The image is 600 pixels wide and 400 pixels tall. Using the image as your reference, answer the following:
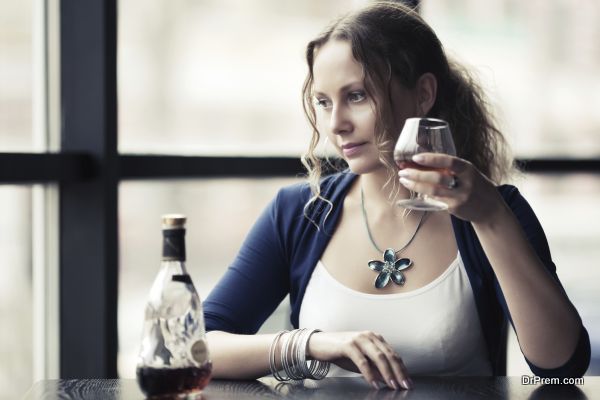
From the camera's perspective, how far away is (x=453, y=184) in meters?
1.23

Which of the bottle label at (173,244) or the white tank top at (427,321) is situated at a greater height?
the bottle label at (173,244)

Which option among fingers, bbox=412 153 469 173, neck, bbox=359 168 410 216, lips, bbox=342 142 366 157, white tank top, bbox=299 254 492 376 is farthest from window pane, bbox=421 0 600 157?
fingers, bbox=412 153 469 173

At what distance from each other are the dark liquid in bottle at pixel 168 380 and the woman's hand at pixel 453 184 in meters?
0.45

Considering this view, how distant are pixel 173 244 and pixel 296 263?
2.45 feet

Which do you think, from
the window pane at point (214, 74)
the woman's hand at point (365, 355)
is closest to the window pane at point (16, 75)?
the window pane at point (214, 74)

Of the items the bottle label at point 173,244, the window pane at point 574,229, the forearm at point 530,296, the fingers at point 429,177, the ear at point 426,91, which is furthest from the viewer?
the window pane at point 574,229

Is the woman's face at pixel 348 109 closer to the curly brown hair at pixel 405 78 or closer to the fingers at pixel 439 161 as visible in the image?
the curly brown hair at pixel 405 78

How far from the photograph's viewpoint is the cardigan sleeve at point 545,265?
57.1 inches

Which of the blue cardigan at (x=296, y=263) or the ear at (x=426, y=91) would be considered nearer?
the blue cardigan at (x=296, y=263)

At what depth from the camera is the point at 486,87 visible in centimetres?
197

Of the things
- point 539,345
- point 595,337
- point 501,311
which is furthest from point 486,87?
point 595,337

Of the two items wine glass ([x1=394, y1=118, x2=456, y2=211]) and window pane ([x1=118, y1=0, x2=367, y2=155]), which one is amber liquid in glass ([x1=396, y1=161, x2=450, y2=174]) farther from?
window pane ([x1=118, y1=0, x2=367, y2=155])

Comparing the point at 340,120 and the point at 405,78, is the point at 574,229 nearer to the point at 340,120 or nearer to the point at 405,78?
the point at 405,78

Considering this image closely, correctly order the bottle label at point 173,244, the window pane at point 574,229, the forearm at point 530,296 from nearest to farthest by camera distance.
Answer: the bottle label at point 173,244 < the forearm at point 530,296 < the window pane at point 574,229
